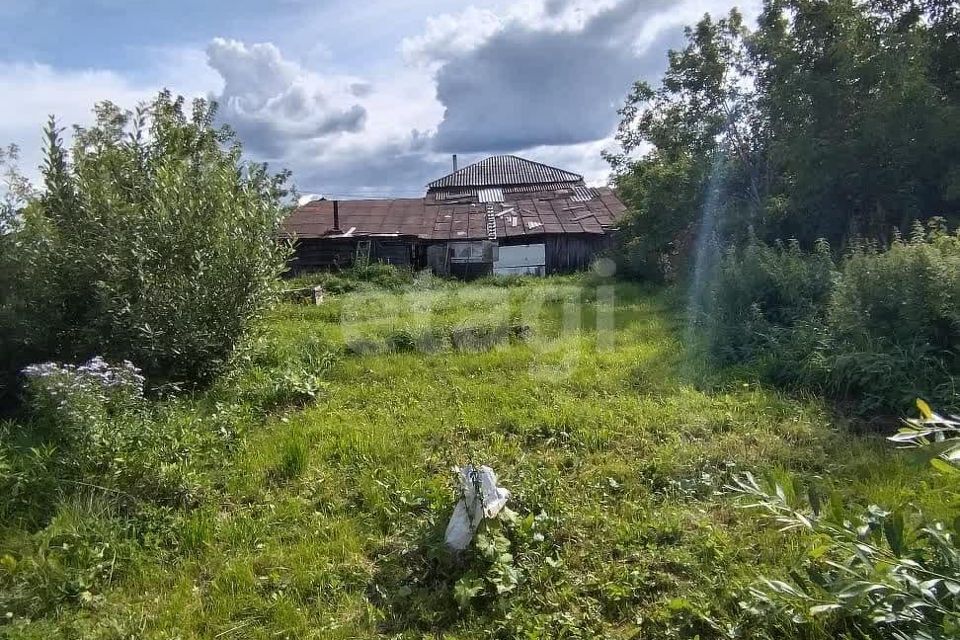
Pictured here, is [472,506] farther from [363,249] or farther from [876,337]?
[363,249]

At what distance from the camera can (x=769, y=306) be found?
22.6ft

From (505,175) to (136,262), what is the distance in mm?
22803

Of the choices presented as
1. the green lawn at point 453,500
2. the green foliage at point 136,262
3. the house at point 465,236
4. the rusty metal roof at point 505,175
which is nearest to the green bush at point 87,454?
the green lawn at point 453,500

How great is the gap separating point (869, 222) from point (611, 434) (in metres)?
7.49

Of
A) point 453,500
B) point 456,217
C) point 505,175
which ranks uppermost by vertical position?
point 505,175

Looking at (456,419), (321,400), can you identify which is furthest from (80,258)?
(456,419)

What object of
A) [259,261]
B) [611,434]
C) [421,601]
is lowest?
[421,601]

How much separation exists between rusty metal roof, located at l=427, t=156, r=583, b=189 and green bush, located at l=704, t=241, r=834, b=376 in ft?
60.9

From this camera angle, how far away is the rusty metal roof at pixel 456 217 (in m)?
16.8

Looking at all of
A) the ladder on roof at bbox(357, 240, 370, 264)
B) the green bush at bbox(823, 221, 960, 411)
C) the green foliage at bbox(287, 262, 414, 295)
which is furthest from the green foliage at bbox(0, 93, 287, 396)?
the ladder on roof at bbox(357, 240, 370, 264)

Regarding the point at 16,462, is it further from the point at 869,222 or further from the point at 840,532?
the point at 869,222

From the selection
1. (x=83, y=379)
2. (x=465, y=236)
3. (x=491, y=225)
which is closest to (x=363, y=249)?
(x=465, y=236)

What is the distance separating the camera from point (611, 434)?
4.29 meters

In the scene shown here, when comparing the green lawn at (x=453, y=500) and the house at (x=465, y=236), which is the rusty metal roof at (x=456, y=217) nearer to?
the house at (x=465, y=236)
